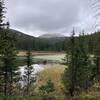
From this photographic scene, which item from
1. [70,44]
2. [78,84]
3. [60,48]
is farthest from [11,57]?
[60,48]

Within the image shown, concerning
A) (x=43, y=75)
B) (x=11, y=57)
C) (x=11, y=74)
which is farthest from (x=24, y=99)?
(x=43, y=75)

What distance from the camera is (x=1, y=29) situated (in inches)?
913

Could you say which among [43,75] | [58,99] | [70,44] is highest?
[70,44]

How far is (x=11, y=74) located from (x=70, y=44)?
9476mm

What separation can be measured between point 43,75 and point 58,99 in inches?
2064

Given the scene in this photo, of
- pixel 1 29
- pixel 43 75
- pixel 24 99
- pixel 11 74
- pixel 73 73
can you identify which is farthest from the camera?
pixel 43 75

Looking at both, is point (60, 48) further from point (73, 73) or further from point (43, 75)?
point (73, 73)

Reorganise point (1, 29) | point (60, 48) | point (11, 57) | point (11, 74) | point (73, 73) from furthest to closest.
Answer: point (60, 48) → point (73, 73) → point (11, 74) → point (11, 57) → point (1, 29)

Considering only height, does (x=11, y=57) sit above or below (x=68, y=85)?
above

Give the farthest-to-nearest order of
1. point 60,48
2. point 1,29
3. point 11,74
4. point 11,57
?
point 60,48 < point 11,74 < point 11,57 < point 1,29

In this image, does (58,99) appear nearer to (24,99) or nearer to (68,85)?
(24,99)

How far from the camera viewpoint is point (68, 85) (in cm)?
4069

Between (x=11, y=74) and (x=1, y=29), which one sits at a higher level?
(x=1, y=29)

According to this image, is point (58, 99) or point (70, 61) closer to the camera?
point (58, 99)
